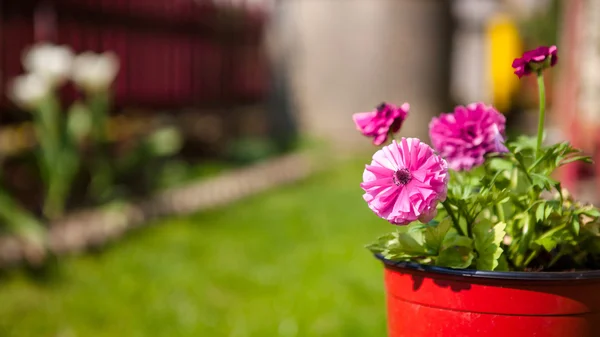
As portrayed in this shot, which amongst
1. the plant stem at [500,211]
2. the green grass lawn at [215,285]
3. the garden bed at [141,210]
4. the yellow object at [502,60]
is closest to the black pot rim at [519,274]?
the plant stem at [500,211]

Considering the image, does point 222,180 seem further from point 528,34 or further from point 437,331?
point 528,34

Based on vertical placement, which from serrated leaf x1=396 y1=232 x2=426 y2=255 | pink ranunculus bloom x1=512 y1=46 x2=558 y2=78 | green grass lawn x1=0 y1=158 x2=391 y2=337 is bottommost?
green grass lawn x1=0 y1=158 x2=391 y2=337

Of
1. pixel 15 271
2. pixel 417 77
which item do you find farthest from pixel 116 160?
pixel 417 77

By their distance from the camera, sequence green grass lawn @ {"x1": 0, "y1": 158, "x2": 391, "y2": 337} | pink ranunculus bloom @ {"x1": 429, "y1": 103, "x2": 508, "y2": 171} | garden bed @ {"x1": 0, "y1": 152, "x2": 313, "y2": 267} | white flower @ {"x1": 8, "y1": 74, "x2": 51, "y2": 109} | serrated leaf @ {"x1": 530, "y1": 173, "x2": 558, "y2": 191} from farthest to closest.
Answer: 1. white flower @ {"x1": 8, "y1": 74, "x2": 51, "y2": 109}
2. garden bed @ {"x1": 0, "y1": 152, "x2": 313, "y2": 267}
3. green grass lawn @ {"x1": 0, "y1": 158, "x2": 391, "y2": 337}
4. pink ranunculus bloom @ {"x1": 429, "y1": 103, "x2": 508, "y2": 171}
5. serrated leaf @ {"x1": 530, "y1": 173, "x2": 558, "y2": 191}

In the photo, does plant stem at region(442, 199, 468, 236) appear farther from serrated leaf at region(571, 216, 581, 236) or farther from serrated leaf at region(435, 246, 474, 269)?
serrated leaf at region(571, 216, 581, 236)

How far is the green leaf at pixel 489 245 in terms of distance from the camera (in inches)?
61.2

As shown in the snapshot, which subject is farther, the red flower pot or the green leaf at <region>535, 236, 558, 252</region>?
the green leaf at <region>535, 236, 558, 252</region>

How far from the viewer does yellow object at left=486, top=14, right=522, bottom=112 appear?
42.5 ft

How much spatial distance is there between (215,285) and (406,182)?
7.60 ft

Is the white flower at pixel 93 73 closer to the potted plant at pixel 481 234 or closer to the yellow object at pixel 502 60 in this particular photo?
the potted plant at pixel 481 234

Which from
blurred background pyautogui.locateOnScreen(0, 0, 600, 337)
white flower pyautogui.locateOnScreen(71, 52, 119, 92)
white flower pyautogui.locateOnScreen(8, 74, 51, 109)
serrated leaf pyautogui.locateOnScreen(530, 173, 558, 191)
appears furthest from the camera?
white flower pyautogui.locateOnScreen(71, 52, 119, 92)

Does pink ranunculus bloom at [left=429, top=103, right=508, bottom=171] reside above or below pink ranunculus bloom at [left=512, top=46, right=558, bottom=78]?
below

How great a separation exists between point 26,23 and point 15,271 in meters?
1.92

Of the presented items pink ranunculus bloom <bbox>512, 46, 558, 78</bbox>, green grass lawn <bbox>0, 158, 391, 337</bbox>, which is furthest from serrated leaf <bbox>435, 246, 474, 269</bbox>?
green grass lawn <bbox>0, 158, 391, 337</bbox>
